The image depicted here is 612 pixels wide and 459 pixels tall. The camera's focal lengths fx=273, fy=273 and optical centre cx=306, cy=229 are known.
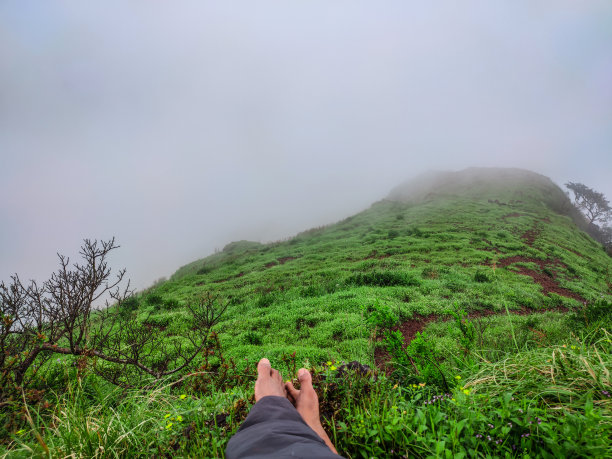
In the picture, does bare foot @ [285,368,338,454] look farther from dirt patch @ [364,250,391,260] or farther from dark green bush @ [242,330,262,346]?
dirt patch @ [364,250,391,260]

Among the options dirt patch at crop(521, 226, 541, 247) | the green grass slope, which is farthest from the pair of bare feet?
dirt patch at crop(521, 226, 541, 247)

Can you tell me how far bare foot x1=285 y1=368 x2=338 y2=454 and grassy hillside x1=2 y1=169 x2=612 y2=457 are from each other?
0.38 feet

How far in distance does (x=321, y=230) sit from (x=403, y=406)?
24495 mm

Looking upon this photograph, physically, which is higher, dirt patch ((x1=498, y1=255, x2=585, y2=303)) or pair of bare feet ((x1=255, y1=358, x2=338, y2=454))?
pair of bare feet ((x1=255, y1=358, x2=338, y2=454))

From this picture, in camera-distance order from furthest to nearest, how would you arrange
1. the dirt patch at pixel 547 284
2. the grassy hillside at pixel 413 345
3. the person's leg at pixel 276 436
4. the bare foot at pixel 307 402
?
the dirt patch at pixel 547 284
the bare foot at pixel 307 402
the grassy hillside at pixel 413 345
the person's leg at pixel 276 436

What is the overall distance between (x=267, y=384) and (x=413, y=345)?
1.65m

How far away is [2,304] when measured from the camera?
3268 mm

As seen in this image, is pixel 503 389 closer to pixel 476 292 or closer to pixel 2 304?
pixel 2 304

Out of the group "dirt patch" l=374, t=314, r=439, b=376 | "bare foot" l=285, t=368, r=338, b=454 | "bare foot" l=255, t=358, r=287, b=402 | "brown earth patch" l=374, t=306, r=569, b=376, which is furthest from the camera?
"dirt patch" l=374, t=314, r=439, b=376

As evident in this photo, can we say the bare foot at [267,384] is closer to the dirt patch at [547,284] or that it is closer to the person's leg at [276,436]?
the person's leg at [276,436]

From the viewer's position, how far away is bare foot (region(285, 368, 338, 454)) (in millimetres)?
2167

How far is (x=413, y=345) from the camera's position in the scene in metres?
3.07

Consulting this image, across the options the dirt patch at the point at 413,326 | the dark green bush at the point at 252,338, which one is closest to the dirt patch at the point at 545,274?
the dirt patch at the point at 413,326

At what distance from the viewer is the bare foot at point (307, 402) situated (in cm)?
217
